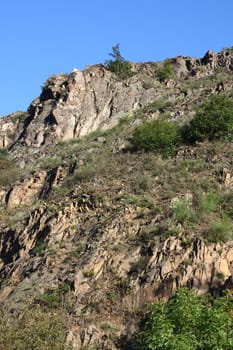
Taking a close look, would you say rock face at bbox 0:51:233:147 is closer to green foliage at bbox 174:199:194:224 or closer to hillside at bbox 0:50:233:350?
hillside at bbox 0:50:233:350

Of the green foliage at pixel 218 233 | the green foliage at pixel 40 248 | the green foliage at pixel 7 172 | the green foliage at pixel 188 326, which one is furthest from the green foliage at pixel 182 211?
the green foliage at pixel 7 172

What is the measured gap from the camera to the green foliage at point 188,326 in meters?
14.8

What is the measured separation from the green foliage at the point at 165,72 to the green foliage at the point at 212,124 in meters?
11.5

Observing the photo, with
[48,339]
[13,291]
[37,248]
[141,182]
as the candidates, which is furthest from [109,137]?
[48,339]

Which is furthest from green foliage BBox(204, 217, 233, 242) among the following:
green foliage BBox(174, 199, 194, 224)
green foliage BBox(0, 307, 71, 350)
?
green foliage BBox(0, 307, 71, 350)

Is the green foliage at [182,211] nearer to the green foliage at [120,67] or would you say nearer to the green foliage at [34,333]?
the green foliage at [34,333]

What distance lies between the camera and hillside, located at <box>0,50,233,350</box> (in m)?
18.7

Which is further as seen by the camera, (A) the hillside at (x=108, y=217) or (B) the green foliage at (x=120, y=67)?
(B) the green foliage at (x=120, y=67)

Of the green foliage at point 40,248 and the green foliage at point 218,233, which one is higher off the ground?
the green foliage at point 218,233

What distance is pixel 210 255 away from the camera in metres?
19.3

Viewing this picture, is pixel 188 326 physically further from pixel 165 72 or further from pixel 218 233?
pixel 165 72

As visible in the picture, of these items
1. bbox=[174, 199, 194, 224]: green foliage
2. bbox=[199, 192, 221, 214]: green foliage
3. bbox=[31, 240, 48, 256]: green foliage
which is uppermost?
bbox=[199, 192, 221, 214]: green foliage

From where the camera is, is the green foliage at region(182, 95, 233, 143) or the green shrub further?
the green shrub

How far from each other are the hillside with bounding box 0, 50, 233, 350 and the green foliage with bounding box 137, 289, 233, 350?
1.65m
